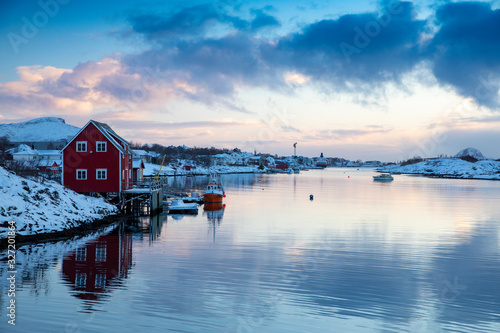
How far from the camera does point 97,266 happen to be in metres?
21.4

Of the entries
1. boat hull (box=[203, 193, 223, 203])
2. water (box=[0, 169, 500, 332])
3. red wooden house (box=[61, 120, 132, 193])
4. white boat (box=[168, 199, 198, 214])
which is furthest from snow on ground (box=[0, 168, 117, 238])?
boat hull (box=[203, 193, 223, 203])

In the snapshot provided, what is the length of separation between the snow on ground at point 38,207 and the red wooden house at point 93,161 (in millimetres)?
4441

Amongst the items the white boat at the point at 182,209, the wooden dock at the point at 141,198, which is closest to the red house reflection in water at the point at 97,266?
the wooden dock at the point at 141,198

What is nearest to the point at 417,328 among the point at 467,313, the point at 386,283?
the point at 467,313

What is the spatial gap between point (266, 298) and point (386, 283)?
6.40m

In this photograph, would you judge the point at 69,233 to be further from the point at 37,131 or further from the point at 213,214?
the point at 37,131

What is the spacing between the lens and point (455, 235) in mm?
34438

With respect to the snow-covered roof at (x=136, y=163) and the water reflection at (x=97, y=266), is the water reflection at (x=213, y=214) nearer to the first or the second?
the water reflection at (x=97, y=266)

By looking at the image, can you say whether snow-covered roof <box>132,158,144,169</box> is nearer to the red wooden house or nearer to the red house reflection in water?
the red wooden house

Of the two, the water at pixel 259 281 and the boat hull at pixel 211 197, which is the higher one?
the boat hull at pixel 211 197

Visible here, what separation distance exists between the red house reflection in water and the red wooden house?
13442 mm

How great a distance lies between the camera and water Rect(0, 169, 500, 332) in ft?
46.9

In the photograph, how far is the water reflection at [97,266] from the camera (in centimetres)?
1753

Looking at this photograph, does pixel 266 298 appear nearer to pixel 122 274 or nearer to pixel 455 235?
pixel 122 274
